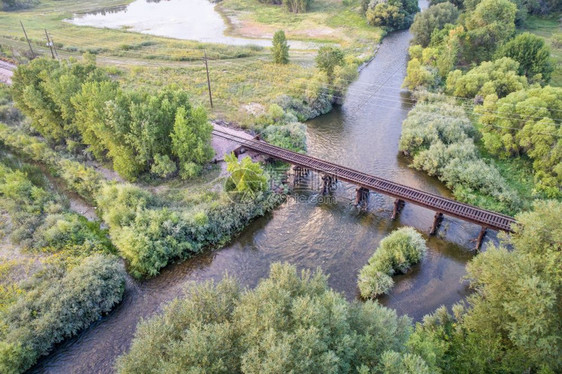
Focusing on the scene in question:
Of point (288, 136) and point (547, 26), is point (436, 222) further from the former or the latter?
point (547, 26)

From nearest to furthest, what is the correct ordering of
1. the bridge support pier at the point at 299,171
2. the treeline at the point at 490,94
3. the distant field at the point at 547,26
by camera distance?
1. the treeline at the point at 490,94
2. the bridge support pier at the point at 299,171
3. the distant field at the point at 547,26

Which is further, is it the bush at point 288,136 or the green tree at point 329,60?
the green tree at point 329,60

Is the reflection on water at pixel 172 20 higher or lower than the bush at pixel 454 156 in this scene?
higher

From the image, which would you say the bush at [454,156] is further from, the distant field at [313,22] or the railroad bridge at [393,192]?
the distant field at [313,22]

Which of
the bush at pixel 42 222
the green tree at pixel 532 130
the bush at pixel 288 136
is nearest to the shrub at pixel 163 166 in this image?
the bush at pixel 42 222

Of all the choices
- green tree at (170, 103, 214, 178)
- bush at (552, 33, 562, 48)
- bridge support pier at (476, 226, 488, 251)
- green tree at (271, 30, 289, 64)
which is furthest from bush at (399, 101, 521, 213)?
bush at (552, 33, 562, 48)

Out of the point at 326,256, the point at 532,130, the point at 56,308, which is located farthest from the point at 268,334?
the point at 532,130
